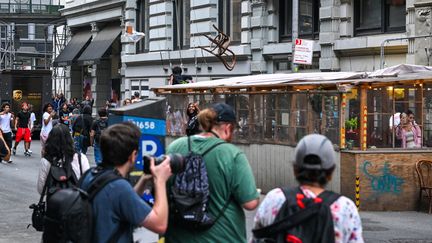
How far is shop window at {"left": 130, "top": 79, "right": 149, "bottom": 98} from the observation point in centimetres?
3850

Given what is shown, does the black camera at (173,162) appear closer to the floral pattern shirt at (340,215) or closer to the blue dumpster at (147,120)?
the floral pattern shirt at (340,215)

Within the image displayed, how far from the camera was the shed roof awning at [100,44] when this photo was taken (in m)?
41.5

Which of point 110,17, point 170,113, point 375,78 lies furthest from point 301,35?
point 110,17

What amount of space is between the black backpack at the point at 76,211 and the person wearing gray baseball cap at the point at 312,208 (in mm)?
1134

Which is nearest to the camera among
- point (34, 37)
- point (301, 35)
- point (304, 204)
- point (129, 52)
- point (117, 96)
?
point (304, 204)

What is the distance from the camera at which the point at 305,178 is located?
177 inches

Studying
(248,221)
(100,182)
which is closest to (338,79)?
(248,221)

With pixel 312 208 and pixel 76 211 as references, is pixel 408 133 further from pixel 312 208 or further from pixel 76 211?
pixel 312 208

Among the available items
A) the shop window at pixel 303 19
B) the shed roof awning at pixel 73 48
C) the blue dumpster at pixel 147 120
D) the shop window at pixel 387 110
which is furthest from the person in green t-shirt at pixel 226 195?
the shed roof awning at pixel 73 48

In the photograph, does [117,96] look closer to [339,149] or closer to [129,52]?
[129,52]

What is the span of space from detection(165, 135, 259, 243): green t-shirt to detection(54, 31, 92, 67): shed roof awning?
Answer: 3952 centimetres

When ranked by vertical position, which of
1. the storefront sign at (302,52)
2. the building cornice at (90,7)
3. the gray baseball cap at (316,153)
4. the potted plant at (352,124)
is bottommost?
the potted plant at (352,124)

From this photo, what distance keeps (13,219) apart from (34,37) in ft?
198

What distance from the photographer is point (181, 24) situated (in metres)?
36.1
